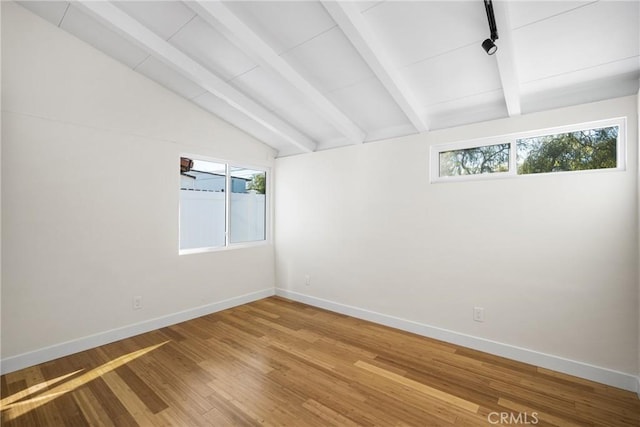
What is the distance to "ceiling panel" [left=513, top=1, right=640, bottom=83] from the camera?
70.4 inches

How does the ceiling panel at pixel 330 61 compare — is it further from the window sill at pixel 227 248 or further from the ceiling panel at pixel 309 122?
the window sill at pixel 227 248

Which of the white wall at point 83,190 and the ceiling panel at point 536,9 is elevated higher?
the ceiling panel at point 536,9

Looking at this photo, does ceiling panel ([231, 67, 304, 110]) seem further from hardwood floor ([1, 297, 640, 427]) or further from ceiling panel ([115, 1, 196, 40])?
hardwood floor ([1, 297, 640, 427])

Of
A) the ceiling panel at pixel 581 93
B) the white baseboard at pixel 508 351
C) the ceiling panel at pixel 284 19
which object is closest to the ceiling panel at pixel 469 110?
the ceiling panel at pixel 581 93

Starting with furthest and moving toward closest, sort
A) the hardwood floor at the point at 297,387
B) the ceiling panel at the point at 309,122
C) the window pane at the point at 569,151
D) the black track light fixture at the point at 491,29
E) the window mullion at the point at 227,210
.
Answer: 1. the window mullion at the point at 227,210
2. the ceiling panel at the point at 309,122
3. the window pane at the point at 569,151
4. the hardwood floor at the point at 297,387
5. the black track light fixture at the point at 491,29

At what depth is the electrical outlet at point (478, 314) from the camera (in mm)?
2837

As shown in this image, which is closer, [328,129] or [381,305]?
[381,305]

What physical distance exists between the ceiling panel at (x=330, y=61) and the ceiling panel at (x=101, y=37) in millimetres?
1540

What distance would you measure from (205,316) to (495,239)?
3.52 metres

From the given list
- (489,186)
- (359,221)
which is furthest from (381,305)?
(489,186)

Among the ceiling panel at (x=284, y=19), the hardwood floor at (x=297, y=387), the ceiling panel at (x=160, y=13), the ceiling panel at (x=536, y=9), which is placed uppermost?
the ceiling panel at (x=160, y=13)

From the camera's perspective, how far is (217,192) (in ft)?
13.3

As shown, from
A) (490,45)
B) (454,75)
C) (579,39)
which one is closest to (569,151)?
(579,39)

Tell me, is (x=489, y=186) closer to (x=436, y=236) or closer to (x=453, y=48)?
(x=436, y=236)
